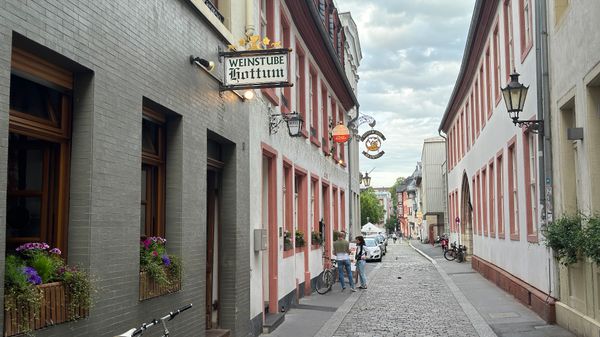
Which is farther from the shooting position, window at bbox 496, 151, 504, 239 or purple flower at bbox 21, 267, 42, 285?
window at bbox 496, 151, 504, 239

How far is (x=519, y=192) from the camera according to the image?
1547 centimetres

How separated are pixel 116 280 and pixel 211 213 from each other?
4.19 metres

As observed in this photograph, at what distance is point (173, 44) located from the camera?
7473 millimetres

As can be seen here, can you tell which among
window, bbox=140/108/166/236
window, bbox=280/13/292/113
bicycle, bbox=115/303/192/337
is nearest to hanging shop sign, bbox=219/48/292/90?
window, bbox=140/108/166/236

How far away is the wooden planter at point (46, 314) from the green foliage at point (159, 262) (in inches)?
56.7

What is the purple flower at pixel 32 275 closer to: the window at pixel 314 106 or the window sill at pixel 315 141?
the window sill at pixel 315 141

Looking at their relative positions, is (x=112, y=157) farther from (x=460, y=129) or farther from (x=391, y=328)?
(x=460, y=129)

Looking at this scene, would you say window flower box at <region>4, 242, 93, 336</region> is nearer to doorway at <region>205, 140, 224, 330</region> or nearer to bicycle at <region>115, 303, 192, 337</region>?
bicycle at <region>115, 303, 192, 337</region>

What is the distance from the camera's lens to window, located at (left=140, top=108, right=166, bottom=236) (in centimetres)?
729

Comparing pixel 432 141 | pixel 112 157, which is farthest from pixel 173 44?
pixel 432 141

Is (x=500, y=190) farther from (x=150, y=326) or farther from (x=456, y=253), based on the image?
(x=456, y=253)

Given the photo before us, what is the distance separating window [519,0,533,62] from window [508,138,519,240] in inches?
113

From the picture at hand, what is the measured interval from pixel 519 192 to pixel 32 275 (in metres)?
12.9

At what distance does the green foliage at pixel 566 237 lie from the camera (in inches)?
387
